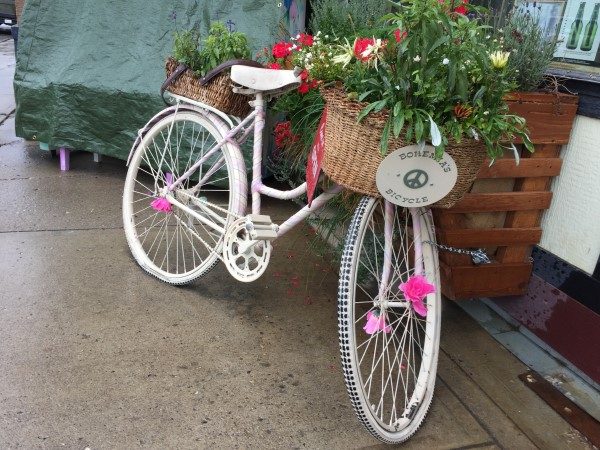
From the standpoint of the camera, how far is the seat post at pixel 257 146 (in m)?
2.94

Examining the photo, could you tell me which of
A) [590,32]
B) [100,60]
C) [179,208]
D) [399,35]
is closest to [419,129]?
[399,35]

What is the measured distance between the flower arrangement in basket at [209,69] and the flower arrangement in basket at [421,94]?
1.02 metres

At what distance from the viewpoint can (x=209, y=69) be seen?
121 inches

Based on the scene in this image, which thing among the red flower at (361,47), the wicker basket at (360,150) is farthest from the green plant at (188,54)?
the red flower at (361,47)

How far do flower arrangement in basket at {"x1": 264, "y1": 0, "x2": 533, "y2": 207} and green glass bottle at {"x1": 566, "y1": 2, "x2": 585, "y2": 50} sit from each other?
1239 millimetres

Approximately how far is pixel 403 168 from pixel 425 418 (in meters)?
1.22

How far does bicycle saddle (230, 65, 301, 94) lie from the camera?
9.09ft

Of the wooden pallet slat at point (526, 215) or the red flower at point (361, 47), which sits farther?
the wooden pallet slat at point (526, 215)

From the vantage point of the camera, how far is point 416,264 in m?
2.38

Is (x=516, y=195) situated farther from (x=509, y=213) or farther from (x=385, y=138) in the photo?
(x=385, y=138)

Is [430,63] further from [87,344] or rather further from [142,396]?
[87,344]

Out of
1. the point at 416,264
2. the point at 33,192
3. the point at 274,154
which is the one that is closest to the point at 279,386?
the point at 416,264

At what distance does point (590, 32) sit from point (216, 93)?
1986 mm

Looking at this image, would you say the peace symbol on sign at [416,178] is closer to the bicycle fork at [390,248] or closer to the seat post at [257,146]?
the bicycle fork at [390,248]
